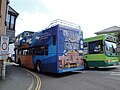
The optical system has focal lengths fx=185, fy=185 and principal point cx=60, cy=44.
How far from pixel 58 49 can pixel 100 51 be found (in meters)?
4.91

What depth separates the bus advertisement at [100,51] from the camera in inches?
621

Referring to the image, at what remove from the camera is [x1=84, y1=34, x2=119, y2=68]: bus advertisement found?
51.8 ft

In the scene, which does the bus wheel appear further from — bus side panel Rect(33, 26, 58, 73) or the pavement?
the pavement

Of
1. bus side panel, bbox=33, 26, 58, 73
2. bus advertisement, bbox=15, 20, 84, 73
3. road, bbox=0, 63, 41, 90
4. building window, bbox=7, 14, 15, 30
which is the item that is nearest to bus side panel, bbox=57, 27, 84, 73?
bus advertisement, bbox=15, 20, 84, 73

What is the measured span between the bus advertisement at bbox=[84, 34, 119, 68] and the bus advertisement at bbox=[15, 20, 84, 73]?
221 centimetres

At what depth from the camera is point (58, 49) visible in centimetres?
1278

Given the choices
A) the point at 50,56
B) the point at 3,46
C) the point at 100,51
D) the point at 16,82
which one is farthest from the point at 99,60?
the point at 3,46

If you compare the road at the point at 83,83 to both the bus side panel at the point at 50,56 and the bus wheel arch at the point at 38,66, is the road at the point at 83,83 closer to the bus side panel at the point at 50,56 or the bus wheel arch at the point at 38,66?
the bus side panel at the point at 50,56

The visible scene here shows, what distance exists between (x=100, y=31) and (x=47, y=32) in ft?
155

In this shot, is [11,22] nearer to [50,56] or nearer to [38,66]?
[38,66]

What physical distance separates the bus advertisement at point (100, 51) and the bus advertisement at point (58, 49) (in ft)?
7.26

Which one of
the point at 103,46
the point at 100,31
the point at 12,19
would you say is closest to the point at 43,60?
the point at 103,46

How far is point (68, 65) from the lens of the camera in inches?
525

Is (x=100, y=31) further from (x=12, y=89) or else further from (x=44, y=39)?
(x=12, y=89)
